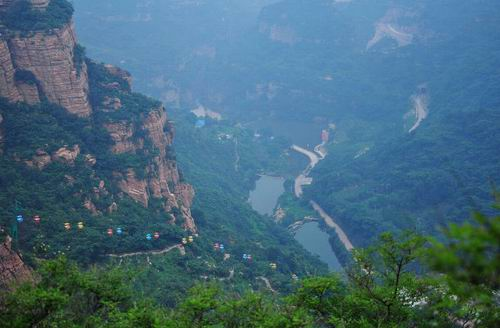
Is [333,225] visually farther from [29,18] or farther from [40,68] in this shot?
[29,18]

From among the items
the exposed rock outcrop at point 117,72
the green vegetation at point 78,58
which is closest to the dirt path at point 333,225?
the exposed rock outcrop at point 117,72

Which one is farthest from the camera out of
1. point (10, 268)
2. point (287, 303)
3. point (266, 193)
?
point (266, 193)

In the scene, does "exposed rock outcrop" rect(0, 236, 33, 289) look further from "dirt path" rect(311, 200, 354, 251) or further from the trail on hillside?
"dirt path" rect(311, 200, 354, 251)

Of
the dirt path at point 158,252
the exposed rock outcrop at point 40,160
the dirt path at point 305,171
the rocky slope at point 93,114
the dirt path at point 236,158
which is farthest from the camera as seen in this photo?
the dirt path at point 236,158

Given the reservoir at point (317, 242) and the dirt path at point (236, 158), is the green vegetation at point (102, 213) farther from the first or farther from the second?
the dirt path at point (236, 158)

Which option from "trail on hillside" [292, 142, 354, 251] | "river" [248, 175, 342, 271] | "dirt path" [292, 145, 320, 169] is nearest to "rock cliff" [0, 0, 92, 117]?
→ "river" [248, 175, 342, 271]

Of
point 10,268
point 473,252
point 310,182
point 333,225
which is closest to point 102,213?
point 10,268
